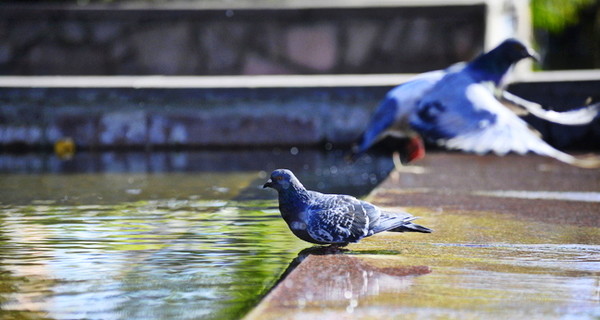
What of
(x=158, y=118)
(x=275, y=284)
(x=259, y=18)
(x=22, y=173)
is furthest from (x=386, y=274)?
(x=259, y=18)

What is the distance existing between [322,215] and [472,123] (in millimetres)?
2102

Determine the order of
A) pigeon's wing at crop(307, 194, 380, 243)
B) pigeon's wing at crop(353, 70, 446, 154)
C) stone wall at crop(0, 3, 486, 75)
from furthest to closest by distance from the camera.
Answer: stone wall at crop(0, 3, 486, 75) → pigeon's wing at crop(353, 70, 446, 154) → pigeon's wing at crop(307, 194, 380, 243)

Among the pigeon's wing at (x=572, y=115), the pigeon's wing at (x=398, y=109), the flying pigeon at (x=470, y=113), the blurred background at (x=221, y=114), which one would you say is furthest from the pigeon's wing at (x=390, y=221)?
the pigeon's wing at (x=398, y=109)

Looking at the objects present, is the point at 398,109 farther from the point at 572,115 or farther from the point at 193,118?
the point at 193,118

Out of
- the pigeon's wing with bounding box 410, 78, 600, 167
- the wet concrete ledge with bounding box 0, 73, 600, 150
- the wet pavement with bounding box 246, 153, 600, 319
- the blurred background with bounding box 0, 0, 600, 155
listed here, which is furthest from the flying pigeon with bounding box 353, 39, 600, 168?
the blurred background with bounding box 0, 0, 600, 155

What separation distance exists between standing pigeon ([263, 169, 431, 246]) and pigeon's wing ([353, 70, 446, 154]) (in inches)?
96.3

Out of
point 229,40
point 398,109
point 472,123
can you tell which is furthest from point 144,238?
point 229,40

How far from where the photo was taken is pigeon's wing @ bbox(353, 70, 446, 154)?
269 inches

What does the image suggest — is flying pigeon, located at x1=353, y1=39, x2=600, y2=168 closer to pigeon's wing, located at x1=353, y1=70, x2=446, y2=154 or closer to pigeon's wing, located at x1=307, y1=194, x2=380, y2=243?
pigeon's wing, located at x1=353, y1=70, x2=446, y2=154

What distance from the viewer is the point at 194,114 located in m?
11.1

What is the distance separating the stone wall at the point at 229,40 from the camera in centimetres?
1216

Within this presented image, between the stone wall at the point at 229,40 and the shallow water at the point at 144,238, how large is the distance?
339cm

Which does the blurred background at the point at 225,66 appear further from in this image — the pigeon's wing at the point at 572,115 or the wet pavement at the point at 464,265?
the pigeon's wing at the point at 572,115

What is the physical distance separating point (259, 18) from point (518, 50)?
226 inches
